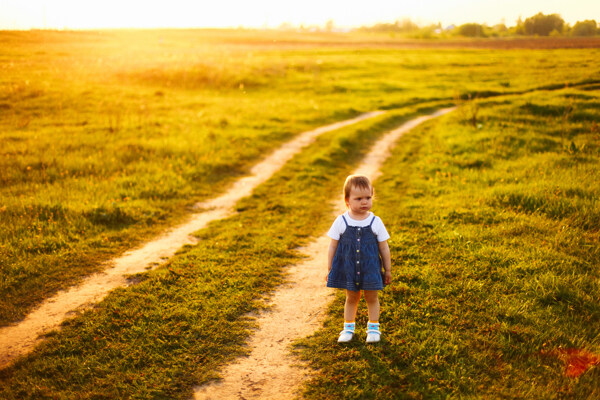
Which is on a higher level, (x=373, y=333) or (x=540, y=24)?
(x=540, y=24)

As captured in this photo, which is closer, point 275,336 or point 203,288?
point 275,336

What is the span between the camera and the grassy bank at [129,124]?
8516 millimetres

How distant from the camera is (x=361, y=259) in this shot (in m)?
4.98

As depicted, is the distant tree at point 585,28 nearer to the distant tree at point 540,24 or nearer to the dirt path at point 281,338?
the distant tree at point 540,24

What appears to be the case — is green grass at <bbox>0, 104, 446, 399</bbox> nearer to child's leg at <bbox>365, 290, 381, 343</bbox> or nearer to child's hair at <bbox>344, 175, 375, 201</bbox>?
child's leg at <bbox>365, 290, 381, 343</bbox>

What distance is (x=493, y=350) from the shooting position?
4.92m

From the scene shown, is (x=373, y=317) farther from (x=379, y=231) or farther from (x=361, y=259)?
(x=379, y=231)

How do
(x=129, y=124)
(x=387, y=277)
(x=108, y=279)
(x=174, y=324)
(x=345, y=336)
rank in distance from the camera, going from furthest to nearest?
(x=129, y=124) < (x=108, y=279) < (x=174, y=324) < (x=345, y=336) < (x=387, y=277)

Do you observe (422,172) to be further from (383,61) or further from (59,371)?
(383,61)

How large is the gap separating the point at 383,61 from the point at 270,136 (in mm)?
42035

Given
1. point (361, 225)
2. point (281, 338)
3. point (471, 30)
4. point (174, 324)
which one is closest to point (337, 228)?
point (361, 225)

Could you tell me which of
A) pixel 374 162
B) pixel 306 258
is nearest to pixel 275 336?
pixel 306 258

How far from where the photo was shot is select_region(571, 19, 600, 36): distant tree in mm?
19870

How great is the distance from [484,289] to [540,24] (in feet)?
98.8
